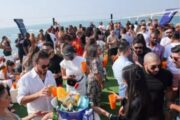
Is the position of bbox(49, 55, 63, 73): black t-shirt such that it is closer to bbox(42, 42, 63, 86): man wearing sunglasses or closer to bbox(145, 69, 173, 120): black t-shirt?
bbox(42, 42, 63, 86): man wearing sunglasses

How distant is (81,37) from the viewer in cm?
1066

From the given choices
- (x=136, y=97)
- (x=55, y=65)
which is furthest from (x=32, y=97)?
(x=55, y=65)

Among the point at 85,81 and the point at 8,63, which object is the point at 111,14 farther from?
the point at 85,81

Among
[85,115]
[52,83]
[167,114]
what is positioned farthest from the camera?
[52,83]

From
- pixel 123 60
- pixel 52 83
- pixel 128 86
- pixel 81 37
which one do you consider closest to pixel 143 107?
pixel 128 86

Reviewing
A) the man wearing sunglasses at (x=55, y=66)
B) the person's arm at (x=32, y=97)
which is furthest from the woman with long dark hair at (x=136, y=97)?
the man wearing sunglasses at (x=55, y=66)

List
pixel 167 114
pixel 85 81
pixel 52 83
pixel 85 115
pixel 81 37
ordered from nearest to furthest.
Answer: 1. pixel 85 115
2. pixel 167 114
3. pixel 52 83
4. pixel 85 81
5. pixel 81 37

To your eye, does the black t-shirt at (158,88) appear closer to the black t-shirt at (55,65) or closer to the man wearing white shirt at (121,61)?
the man wearing white shirt at (121,61)

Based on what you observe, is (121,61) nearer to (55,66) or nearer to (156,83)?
(55,66)

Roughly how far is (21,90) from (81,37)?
700 cm

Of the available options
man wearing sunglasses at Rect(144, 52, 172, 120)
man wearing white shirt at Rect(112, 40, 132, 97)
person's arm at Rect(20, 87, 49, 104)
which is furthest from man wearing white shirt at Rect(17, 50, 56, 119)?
man wearing white shirt at Rect(112, 40, 132, 97)

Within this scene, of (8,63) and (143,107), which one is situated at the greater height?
(143,107)

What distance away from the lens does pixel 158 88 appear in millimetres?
3467

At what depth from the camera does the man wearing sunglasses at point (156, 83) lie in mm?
3240
